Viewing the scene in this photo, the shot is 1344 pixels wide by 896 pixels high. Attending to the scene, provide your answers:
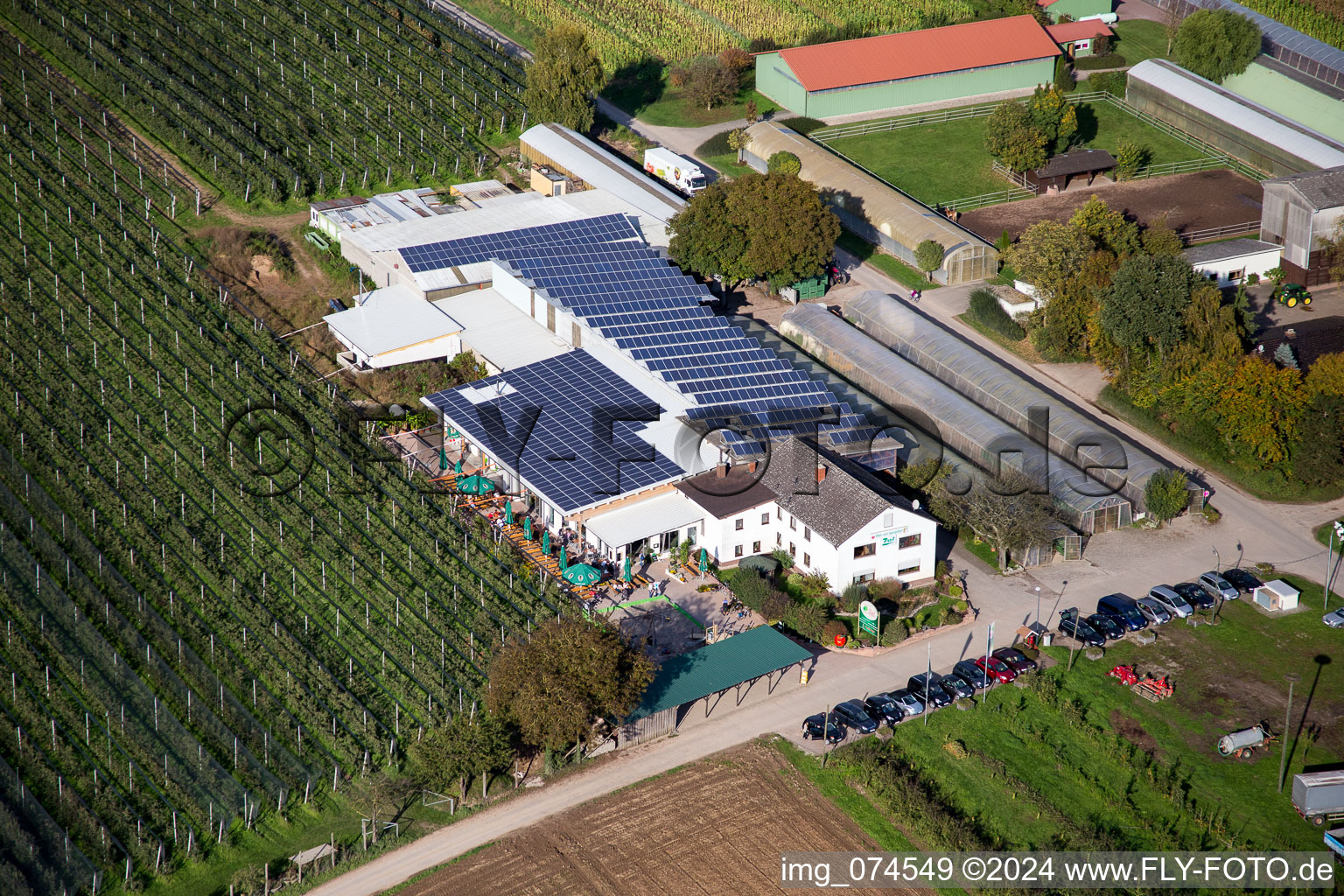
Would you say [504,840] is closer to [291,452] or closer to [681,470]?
[681,470]

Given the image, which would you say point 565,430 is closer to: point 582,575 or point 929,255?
point 582,575

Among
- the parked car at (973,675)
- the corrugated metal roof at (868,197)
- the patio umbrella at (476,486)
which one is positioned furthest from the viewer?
the corrugated metal roof at (868,197)

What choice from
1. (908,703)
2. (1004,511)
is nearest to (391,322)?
(1004,511)

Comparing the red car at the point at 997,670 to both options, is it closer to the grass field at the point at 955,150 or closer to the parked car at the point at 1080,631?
the parked car at the point at 1080,631

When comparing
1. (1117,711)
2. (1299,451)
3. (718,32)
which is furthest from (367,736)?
(718,32)

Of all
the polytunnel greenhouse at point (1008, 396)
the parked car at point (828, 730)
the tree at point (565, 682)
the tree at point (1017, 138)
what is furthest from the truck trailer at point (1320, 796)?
the tree at point (1017, 138)

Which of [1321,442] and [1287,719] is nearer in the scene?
[1287,719]
